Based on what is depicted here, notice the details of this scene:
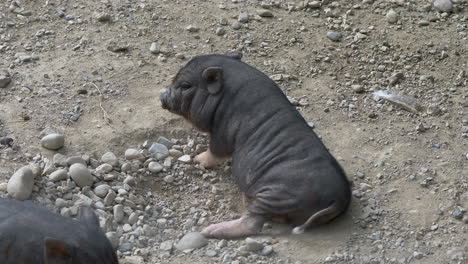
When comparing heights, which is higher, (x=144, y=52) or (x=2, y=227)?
(x=2, y=227)

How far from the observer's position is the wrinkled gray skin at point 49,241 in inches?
185

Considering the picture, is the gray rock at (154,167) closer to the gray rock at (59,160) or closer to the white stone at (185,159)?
the white stone at (185,159)

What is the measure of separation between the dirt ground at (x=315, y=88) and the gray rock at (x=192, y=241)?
0.68ft

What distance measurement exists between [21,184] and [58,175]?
391 mm

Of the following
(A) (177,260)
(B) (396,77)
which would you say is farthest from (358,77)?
(A) (177,260)

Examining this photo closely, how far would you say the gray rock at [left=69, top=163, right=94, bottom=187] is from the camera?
268 inches

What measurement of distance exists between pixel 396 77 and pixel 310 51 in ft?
3.10

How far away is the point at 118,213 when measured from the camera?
657 centimetres

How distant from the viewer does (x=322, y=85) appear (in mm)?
8461

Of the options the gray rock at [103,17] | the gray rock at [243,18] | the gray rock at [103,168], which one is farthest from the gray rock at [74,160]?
the gray rock at [243,18]

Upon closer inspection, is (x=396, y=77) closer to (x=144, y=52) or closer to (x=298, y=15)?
(x=298, y=15)

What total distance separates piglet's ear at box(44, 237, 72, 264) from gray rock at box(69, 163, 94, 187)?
2.11m

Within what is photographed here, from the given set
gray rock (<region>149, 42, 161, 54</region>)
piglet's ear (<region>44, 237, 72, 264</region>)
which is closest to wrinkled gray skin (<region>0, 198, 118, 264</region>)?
piglet's ear (<region>44, 237, 72, 264</region>)

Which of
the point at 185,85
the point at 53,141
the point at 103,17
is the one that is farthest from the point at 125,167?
the point at 103,17
